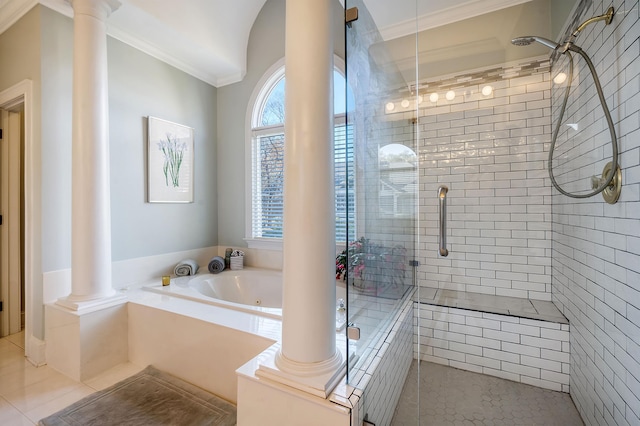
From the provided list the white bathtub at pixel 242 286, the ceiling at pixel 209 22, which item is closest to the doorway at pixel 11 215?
the ceiling at pixel 209 22

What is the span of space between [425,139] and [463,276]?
1.12 metres

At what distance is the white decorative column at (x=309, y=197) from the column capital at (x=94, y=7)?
1.69 m

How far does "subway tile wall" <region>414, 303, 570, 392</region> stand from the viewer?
68.6 inches

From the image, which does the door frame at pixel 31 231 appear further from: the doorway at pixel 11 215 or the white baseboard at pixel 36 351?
the doorway at pixel 11 215

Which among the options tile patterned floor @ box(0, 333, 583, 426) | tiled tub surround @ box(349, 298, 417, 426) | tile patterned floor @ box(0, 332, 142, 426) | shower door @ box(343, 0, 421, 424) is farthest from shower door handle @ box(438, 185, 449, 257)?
tile patterned floor @ box(0, 332, 142, 426)

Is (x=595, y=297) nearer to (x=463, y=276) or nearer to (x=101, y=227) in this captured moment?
(x=463, y=276)

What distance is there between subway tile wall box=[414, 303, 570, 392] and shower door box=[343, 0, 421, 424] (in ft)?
0.90

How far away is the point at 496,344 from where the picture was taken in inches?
74.4

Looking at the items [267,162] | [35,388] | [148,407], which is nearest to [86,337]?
[35,388]

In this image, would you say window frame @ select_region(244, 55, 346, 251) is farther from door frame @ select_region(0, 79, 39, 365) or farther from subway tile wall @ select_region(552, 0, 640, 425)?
subway tile wall @ select_region(552, 0, 640, 425)

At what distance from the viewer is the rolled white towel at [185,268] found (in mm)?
2695

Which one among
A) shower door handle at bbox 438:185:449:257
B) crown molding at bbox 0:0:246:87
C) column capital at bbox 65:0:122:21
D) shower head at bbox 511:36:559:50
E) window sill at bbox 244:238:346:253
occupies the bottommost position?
window sill at bbox 244:238:346:253

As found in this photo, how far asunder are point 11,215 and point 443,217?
11.5 ft

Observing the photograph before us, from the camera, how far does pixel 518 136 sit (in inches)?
81.9
